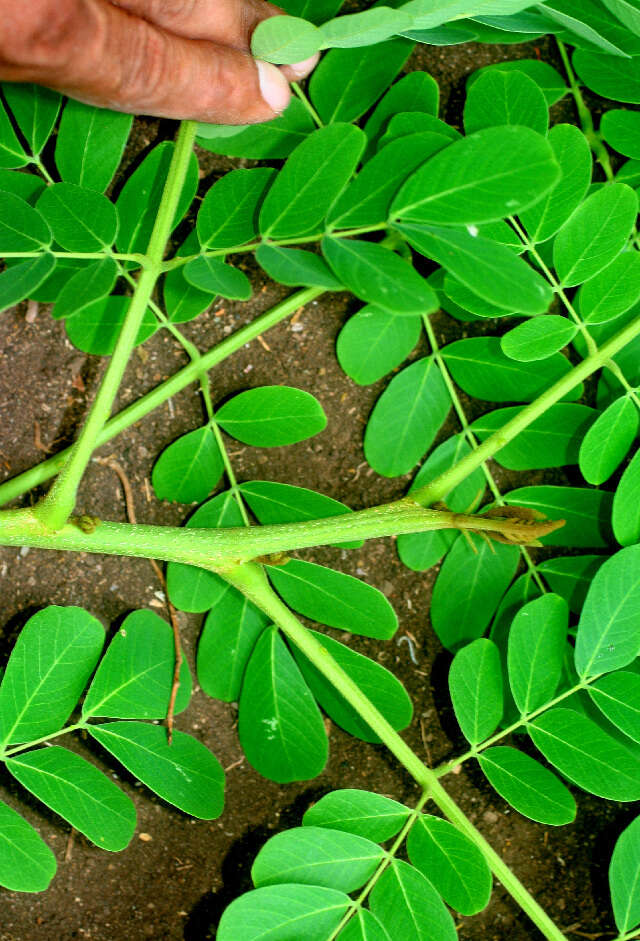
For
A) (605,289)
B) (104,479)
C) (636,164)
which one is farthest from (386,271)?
(104,479)

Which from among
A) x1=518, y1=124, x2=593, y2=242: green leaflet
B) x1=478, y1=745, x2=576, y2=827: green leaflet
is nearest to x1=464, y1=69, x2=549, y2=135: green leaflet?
x1=518, y1=124, x2=593, y2=242: green leaflet

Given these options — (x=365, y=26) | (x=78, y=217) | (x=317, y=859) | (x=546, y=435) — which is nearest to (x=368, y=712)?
(x=317, y=859)

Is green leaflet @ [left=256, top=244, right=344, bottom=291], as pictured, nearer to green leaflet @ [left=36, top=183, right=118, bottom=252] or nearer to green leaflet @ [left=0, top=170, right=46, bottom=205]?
green leaflet @ [left=36, top=183, right=118, bottom=252]

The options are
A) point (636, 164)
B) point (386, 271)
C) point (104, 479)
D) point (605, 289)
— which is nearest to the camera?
point (386, 271)

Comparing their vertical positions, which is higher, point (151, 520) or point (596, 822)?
point (151, 520)

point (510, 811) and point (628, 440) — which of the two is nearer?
point (628, 440)

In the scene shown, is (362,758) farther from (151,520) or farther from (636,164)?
(636,164)
